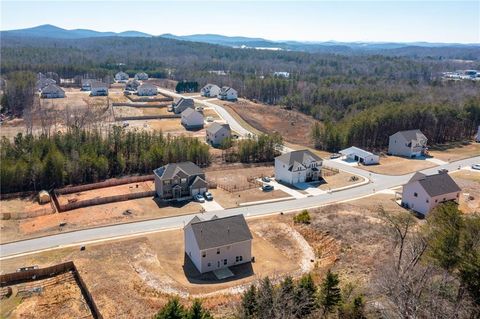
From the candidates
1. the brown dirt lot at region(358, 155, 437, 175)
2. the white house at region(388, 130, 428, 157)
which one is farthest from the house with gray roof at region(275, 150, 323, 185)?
the white house at region(388, 130, 428, 157)

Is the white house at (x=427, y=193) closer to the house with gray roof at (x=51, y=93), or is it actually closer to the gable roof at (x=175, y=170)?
the gable roof at (x=175, y=170)

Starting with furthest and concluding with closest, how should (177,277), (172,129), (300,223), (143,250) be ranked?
(172,129), (300,223), (143,250), (177,277)

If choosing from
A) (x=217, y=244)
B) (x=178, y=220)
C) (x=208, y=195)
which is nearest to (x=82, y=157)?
(x=208, y=195)

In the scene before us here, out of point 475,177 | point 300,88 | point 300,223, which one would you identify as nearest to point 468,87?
point 300,88

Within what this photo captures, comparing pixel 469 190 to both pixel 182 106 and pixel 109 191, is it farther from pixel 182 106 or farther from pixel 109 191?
pixel 182 106

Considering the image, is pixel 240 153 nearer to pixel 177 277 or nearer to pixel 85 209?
pixel 85 209

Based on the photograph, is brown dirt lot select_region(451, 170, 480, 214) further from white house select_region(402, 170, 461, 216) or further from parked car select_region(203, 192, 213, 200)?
parked car select_region(203, 192, 213, 200)
